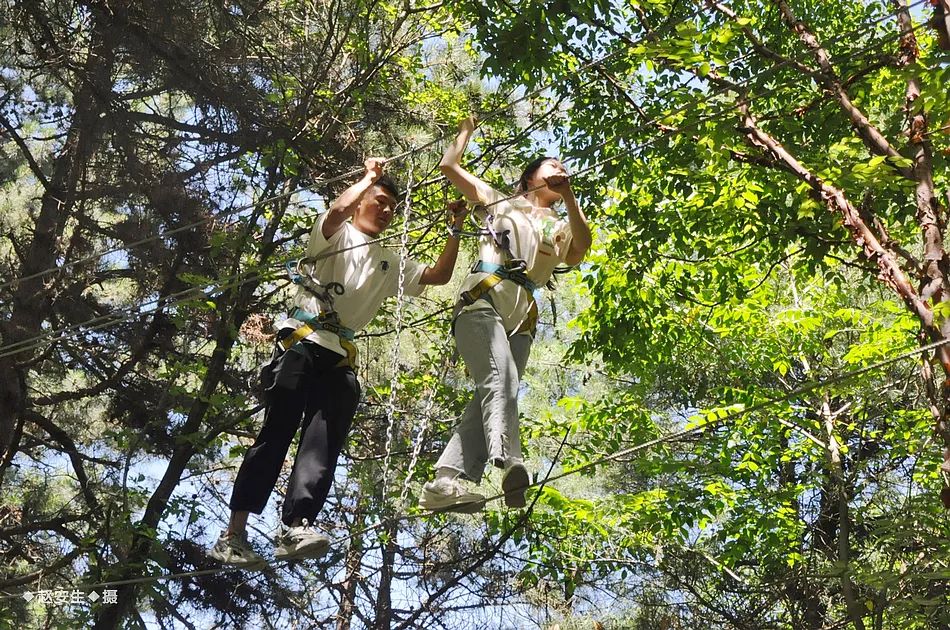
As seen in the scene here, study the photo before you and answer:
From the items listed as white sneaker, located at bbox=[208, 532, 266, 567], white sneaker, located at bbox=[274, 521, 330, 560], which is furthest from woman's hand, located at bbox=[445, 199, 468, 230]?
white sneaker, located at bbox=[208, 532, 266, 567]

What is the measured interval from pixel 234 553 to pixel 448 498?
0.81m

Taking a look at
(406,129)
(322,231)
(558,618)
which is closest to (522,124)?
(406,129)

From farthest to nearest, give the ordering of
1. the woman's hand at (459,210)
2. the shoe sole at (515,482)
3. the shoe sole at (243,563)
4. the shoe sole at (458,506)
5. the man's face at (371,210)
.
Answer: the man's face at (371,210), the woman's hand at (459,210), the shoe sole at (243,563), the shoe sole at (458,506), the shoe sole at (515,482)

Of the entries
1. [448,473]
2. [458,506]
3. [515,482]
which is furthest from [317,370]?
[515,482]

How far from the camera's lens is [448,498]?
3941 mm

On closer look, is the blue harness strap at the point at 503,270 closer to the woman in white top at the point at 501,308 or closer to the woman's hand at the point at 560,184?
the woman in white top at the point at 501,308

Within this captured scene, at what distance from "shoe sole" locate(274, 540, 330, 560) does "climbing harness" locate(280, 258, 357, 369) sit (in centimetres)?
68

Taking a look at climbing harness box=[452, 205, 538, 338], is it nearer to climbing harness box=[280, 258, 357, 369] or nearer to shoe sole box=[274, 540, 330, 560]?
climbing harness box=[280, 258, 357, 369]

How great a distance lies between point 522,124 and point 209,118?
11.5ft

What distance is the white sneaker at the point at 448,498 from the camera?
3.92m

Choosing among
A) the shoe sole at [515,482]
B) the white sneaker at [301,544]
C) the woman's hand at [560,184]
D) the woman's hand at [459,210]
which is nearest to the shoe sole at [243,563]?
the white sneaker at [301,544]

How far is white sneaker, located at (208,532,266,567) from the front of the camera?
4039 millimetres

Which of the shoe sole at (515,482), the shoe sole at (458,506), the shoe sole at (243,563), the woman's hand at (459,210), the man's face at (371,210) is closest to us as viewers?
the shoe sole at (515,482)

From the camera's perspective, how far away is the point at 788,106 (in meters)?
7.25
